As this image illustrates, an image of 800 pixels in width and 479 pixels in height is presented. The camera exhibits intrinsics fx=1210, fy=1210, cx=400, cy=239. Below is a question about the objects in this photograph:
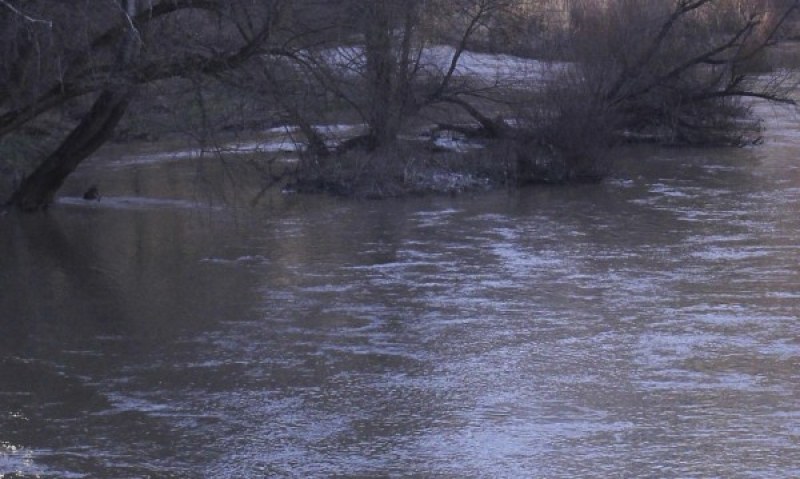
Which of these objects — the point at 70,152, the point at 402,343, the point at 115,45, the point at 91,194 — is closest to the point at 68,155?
the point at 70,152

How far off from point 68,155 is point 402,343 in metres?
8.83

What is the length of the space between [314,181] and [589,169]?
4685mm

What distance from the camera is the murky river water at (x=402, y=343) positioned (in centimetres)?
709

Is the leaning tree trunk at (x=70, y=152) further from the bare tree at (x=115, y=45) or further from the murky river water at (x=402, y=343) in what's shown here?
the bare tree at (x=115, y=45)

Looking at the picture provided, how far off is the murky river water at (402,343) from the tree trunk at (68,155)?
55 centimetres

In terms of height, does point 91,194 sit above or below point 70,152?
below

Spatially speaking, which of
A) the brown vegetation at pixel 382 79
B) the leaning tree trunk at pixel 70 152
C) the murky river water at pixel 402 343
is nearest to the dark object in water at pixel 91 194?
the leaning tree trunk at pixel 70 152

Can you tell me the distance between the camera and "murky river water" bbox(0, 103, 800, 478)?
7086 mm

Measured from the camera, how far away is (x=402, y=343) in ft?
31.9

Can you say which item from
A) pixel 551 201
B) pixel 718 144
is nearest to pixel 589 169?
pixel 551 201

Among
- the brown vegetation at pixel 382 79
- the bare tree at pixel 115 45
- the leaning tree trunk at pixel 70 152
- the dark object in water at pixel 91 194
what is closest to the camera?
the bare tree at pixel 115 45

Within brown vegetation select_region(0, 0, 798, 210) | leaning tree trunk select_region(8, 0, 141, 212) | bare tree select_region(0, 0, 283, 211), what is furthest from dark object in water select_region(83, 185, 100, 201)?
bare tree select_region(0, 0, 283, 211)

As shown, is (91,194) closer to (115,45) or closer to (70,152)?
(70,152)

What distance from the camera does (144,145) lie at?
84.6 ft
